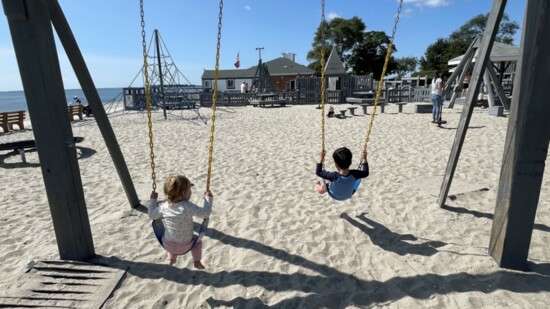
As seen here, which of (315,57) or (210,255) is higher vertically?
(315,57)

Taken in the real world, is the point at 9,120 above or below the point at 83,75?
below

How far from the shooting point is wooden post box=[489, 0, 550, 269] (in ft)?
8.61

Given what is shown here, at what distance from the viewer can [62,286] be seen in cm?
294

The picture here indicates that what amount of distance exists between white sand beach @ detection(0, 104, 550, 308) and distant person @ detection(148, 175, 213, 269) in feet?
1.68

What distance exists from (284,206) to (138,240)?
6.39 ft

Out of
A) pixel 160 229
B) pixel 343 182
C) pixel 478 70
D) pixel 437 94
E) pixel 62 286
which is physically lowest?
pixel 62 286

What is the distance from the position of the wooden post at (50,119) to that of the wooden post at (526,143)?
13.0 feet

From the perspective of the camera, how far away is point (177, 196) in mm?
2682

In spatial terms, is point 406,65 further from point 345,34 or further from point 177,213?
point 177,213

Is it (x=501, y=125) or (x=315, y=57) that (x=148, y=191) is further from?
(x=315, y=57)

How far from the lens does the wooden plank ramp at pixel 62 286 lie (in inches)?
108

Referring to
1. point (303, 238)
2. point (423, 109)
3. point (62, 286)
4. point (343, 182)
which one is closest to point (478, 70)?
point (343, 182)

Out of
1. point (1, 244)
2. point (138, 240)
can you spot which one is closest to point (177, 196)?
point (138, 240)

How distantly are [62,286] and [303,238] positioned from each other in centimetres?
239
